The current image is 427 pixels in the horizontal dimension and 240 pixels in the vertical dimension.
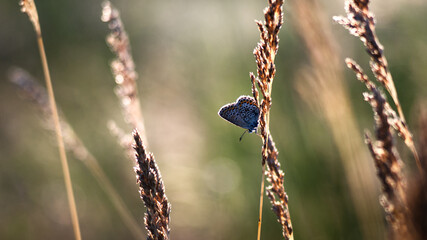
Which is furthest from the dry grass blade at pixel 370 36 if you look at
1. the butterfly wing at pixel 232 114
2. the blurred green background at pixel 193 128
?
the butterfly wing at pixel 232 114

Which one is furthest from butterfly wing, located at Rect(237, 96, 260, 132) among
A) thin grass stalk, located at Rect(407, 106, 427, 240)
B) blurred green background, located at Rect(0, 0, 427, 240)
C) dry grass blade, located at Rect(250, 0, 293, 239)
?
thin grass stalk, located at Rect(407, 106, 427, 240)

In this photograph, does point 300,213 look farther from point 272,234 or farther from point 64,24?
point 64,24

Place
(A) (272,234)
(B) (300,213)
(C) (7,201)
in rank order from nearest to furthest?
1. (B) (300,213)
2. (A) (272,234)
3. (C) (7,201)

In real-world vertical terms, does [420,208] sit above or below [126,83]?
below

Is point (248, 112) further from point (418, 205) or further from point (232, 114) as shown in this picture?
point (418, 205)

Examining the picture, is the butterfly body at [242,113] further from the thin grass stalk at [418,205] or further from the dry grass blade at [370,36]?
the thin grass stalk at [418,205]

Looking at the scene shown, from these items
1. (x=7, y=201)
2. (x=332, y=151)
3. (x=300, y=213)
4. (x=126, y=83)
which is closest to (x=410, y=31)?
(x=332, y=151)
